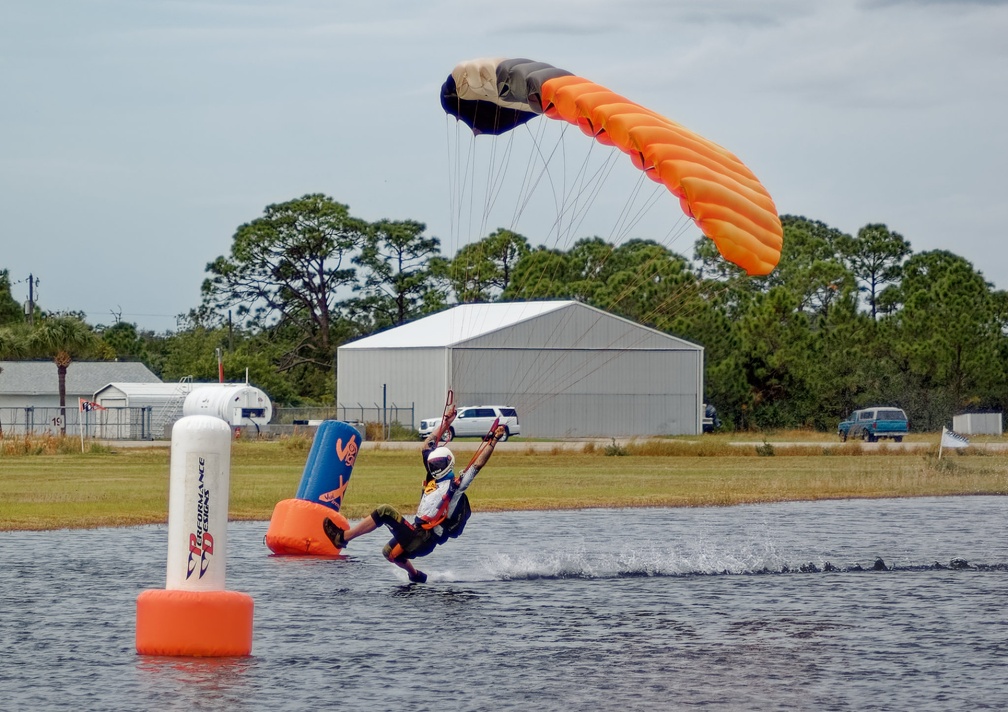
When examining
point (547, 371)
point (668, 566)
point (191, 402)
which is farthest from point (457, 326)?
point (668, 566)

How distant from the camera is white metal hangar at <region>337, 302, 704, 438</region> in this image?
71000 mm

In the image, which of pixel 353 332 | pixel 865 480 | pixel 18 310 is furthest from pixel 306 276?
pixel 865 480

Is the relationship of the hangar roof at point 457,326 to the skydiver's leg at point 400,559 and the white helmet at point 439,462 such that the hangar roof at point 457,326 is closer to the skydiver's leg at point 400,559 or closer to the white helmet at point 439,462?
the skydiver's leg at point 400,559

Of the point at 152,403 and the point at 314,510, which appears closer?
the point at 314,510

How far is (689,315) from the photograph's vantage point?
80.9m

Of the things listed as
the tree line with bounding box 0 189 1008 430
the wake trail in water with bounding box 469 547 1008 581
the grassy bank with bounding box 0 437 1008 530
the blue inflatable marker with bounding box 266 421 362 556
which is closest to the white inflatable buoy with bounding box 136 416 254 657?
the wake trail in water with bounding box 469 547 1008 581

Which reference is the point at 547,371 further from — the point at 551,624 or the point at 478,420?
the point at 551,624

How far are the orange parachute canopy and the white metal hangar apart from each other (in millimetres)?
46701

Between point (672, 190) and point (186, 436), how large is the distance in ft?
26.7

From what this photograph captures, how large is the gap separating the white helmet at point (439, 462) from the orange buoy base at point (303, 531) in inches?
128

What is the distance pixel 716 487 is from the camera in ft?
121

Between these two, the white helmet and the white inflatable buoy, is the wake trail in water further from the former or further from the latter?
the white inflatable buoy

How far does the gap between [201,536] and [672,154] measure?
8.81 meters

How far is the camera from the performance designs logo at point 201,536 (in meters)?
13.8
